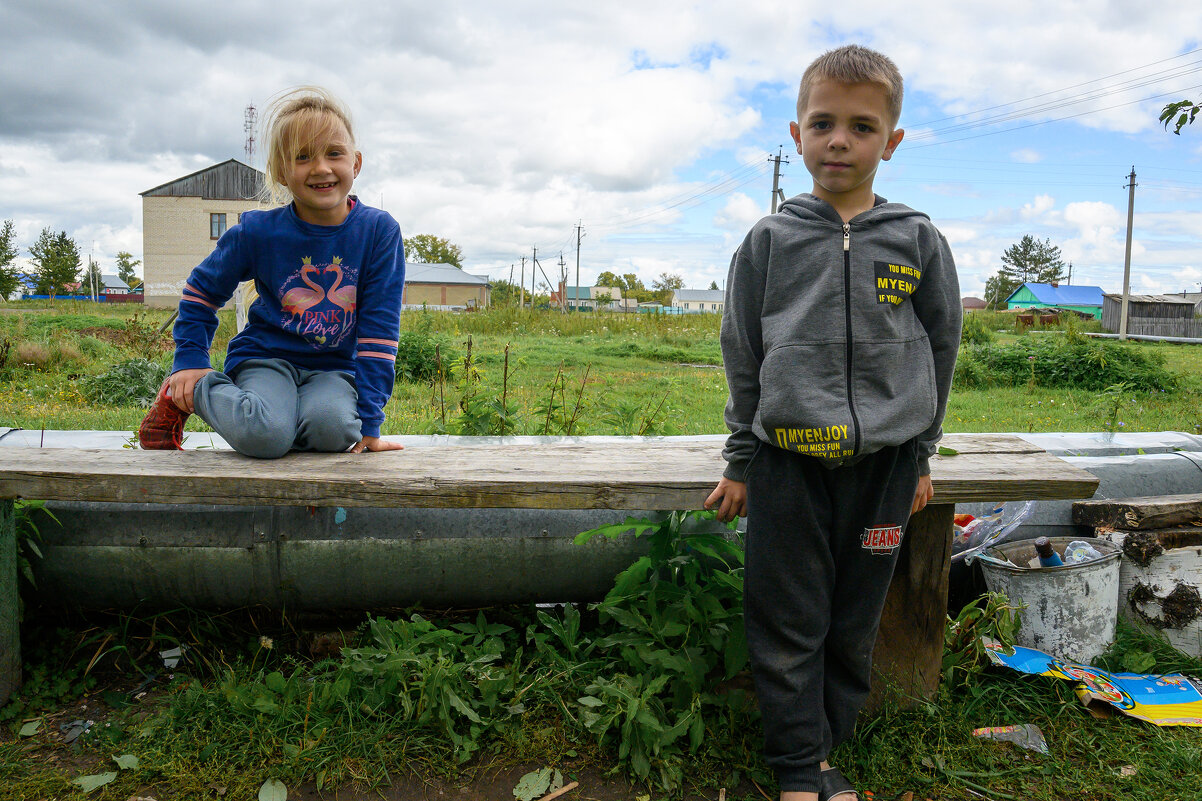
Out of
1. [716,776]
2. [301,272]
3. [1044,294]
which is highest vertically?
[1044,294]

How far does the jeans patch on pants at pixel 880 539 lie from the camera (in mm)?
1971

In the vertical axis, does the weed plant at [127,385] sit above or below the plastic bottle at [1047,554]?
above

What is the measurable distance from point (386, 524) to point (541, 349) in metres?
10.0

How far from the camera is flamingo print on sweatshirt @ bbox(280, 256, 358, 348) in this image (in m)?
2.67

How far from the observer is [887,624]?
7.79 ft

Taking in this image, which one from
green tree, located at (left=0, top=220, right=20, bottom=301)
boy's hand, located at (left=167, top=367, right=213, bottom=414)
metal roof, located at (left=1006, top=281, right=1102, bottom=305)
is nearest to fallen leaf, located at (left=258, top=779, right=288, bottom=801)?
boy's hand, located at (left=167, top=367, right=213, bottom=414)

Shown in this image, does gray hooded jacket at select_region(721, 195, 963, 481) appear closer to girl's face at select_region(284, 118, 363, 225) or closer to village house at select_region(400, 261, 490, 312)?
girl's face at select_region(284, 118, 363, 225)

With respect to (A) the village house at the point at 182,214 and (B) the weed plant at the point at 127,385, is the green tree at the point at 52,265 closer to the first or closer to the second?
(A) the village house at the point at 182,214

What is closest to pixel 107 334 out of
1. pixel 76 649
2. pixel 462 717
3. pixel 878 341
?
pixel 76 649

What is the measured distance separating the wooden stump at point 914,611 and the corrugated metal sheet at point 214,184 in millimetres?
47426

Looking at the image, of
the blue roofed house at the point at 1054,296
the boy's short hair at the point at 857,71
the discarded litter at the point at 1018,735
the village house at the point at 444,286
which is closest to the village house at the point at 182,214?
the village house at the point at 444,286

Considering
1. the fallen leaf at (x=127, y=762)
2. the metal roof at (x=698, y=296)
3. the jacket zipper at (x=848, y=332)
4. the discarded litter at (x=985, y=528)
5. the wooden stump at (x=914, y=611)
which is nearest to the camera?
the jacket zipper at (x=848, y=332)

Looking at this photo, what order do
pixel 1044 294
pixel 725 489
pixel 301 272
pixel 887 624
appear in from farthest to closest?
pixel 1044 294 < pixel 301 272 < pixel 887 624 < pixel 725 489

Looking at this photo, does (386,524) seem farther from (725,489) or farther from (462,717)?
(725,489)
